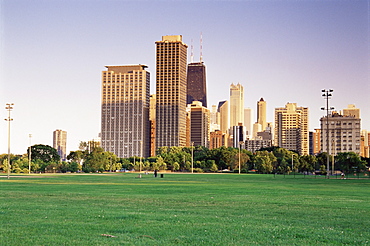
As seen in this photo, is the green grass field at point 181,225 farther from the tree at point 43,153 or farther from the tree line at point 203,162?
the tree at point 43,153

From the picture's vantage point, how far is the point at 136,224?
17.4 m

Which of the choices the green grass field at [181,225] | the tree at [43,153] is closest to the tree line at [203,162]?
the tree at [43,153]

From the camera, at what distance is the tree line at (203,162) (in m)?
140

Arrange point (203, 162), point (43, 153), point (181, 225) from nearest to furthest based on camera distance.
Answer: point (181, 225) → point (203, 162) → point (43, 153)

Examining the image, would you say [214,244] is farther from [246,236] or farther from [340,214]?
[340,214]

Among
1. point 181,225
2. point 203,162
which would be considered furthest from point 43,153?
point 181,225

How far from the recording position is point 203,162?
557 ft

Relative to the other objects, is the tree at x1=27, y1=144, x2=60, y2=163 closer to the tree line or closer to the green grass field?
the tree line

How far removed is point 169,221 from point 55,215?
15.4 ft

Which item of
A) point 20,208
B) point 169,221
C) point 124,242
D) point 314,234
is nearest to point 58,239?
point 124,242

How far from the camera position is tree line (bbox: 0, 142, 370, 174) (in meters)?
140

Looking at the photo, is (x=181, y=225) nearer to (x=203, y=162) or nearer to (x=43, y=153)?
(x=203, y=162)

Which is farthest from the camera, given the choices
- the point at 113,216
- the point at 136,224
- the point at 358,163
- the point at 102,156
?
the point at 102,156

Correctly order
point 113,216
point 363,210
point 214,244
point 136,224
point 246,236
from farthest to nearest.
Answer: point 363,210
point 113,216
point 136,224
point 246,236
point 214,244
